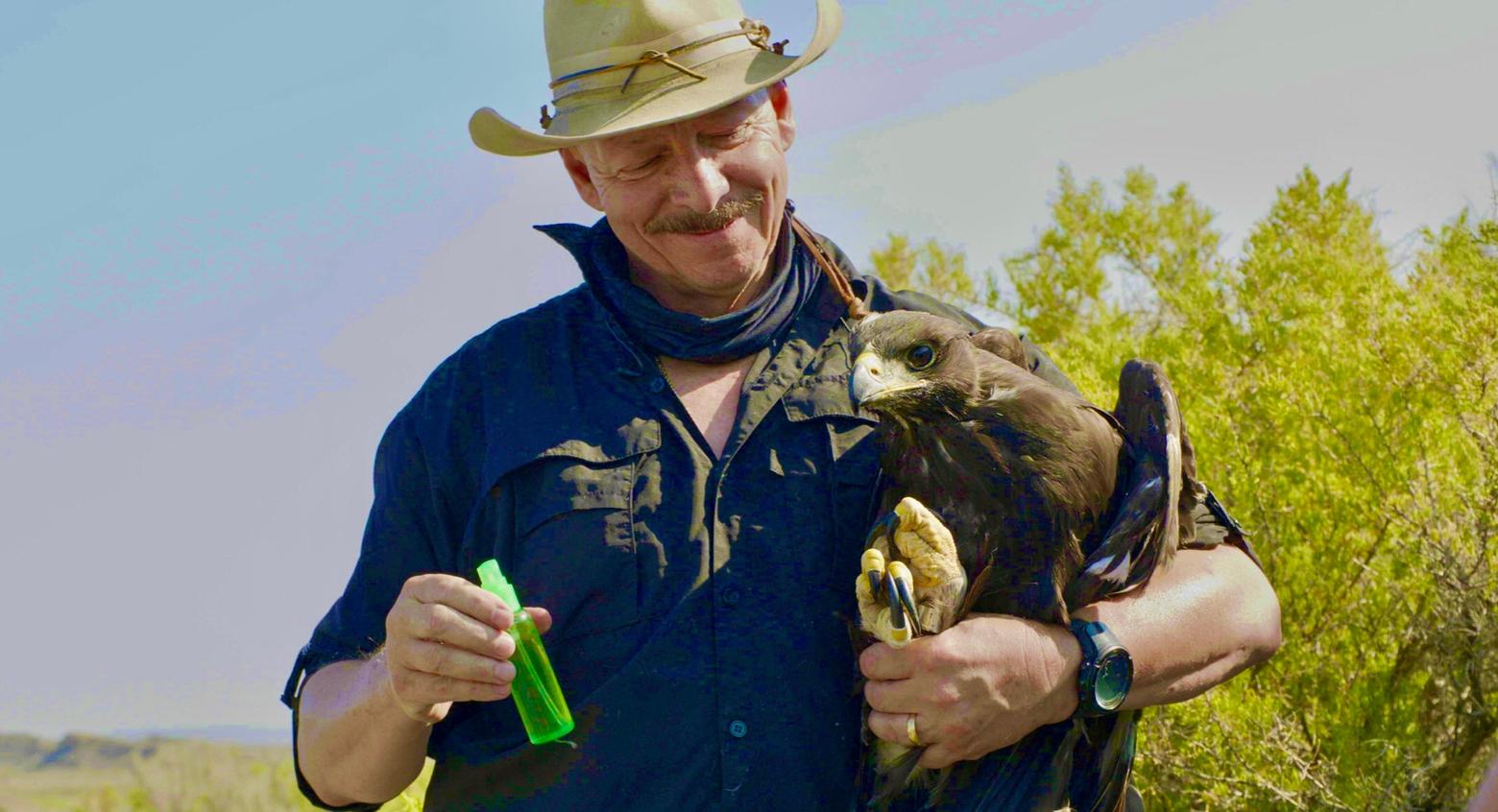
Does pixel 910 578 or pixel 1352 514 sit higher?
pixel 910 578

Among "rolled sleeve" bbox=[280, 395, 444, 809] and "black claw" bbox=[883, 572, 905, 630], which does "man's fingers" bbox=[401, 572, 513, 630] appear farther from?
"black claw" bbox=[883, 572, 905, 630]

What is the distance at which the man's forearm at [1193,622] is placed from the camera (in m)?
2.86

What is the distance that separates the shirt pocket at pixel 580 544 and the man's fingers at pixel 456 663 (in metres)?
0.32

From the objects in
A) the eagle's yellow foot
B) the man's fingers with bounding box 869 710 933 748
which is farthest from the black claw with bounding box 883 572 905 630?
the man's fingers with bounding box 869 710 933 748

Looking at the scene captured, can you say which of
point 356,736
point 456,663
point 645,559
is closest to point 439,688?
point 456,663

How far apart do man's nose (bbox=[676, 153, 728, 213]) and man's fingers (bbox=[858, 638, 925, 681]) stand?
97cm

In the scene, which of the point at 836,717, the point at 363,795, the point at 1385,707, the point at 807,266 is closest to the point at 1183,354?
the point at 1385,707

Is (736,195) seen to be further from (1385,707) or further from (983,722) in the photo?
(1385,707)

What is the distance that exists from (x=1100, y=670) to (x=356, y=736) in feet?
4.75

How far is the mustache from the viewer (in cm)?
320

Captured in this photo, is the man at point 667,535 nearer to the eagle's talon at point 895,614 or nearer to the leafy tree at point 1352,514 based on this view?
the eagle's talon at point 895,614

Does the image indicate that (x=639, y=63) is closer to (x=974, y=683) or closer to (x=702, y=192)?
(x=702, y=192)

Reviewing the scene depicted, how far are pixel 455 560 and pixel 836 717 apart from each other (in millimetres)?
884

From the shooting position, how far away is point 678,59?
3.30 m
